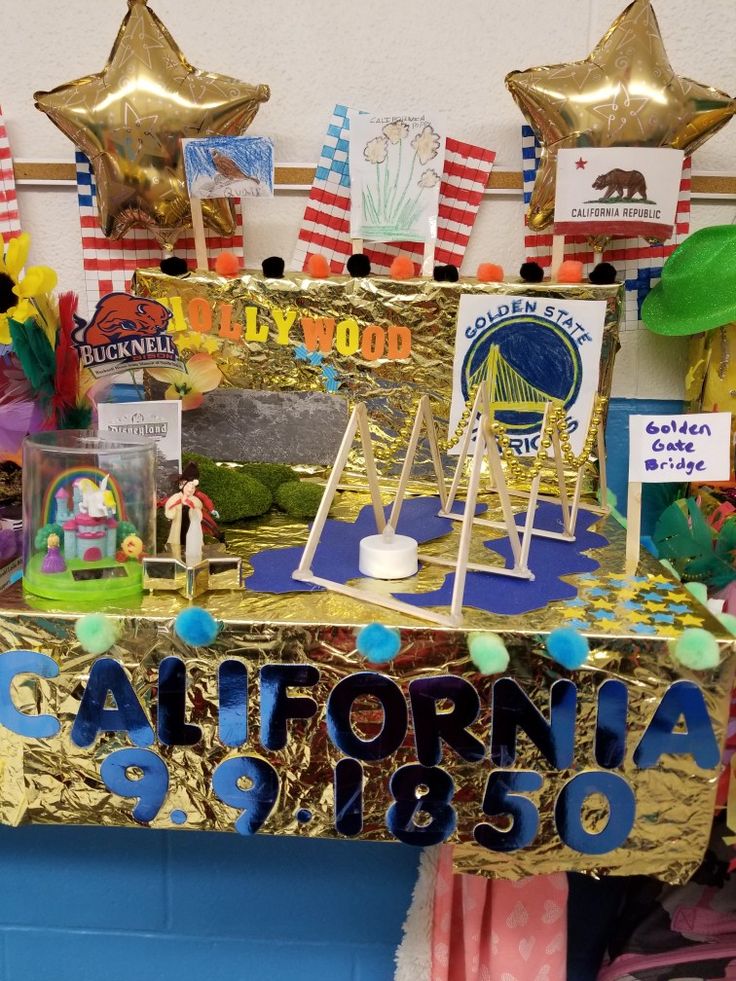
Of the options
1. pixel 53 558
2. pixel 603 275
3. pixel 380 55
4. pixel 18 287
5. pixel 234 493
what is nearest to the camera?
pixel 53 558

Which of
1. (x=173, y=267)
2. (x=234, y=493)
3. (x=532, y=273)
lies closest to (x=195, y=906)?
(x=234, y=493)

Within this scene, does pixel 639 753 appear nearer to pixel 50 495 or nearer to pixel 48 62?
pixel 50 495

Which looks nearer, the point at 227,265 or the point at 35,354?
the point at 35,354

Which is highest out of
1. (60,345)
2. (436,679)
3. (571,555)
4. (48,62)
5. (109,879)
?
(48,62)

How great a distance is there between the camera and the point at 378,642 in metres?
0.86

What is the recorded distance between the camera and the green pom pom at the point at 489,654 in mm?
849

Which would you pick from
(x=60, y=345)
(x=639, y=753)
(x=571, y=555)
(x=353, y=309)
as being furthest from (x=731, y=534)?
(x=60, y=345)

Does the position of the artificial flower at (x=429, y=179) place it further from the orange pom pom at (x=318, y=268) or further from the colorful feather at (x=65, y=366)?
the colorful feather at (x=65, y=366)

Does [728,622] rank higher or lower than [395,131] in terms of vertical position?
lower

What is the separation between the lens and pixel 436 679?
90 cm

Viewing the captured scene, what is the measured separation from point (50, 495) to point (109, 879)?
80 centimetres

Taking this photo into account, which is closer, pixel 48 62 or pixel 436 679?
pixel 436 679

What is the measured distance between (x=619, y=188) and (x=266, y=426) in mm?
709

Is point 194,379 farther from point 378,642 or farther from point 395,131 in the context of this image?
point 378,642
